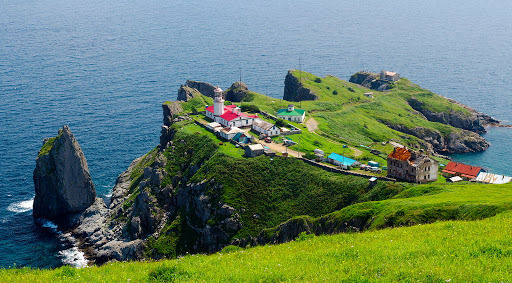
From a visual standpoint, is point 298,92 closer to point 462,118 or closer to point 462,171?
point 462,118

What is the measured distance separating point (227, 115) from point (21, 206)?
55.7 m

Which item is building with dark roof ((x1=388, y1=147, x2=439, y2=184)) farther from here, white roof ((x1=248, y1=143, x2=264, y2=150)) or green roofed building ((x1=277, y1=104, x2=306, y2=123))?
green roofed building ((x1=277, y1=104, x2=306, y2=123))

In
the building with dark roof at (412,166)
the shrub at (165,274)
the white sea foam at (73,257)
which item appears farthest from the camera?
the white sea foam at (73,257)

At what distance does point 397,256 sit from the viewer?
32094mm

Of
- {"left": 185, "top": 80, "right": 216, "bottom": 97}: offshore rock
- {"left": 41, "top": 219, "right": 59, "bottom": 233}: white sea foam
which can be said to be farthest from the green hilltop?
{"left": 185, "top": 80, "right": 216, "bottom": 97}: offshore rock

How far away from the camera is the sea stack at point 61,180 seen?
116000 mm

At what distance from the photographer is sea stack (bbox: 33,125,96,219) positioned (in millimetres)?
116000

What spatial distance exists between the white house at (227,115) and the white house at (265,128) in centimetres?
297

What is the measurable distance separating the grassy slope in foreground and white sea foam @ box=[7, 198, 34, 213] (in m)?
90.3

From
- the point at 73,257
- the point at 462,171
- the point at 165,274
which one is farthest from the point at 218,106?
the point at 165,274

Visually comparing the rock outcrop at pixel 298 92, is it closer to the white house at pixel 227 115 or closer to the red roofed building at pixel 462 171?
the white house at pixel 227 115

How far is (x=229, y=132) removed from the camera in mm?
123750

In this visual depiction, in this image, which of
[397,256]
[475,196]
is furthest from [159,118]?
[397,256]

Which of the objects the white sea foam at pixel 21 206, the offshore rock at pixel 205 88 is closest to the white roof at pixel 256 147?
the white sea foam at pixel 21 206
